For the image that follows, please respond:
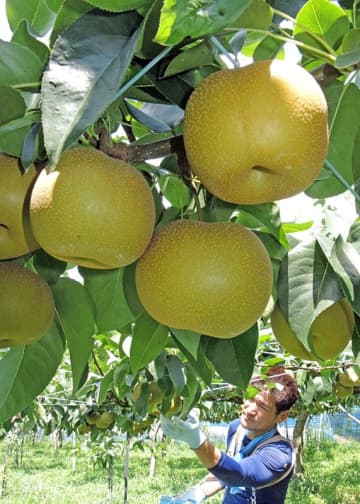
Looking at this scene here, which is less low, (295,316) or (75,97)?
(75,97)

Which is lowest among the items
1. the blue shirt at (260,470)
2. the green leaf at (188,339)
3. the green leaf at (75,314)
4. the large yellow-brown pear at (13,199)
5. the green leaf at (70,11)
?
the blue shirt at (260,470)

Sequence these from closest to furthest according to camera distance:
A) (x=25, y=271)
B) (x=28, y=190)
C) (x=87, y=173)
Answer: (x=87, y=173), (x=28, y=190), (x=25, y=271)

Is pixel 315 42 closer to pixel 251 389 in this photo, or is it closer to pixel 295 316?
pixel 295 316

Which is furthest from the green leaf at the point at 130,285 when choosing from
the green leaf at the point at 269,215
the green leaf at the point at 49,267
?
the green leaf at the point at 269,215

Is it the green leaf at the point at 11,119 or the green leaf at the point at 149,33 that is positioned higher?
Answer: the green leaf at the point at 149,33

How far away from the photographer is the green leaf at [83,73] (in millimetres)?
508

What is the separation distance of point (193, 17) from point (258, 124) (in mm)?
167

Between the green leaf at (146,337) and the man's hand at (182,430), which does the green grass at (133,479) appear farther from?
the green leaf at (146,337)

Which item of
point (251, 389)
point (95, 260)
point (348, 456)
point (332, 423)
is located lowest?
point (332, 423)

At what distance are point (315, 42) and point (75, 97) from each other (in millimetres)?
434

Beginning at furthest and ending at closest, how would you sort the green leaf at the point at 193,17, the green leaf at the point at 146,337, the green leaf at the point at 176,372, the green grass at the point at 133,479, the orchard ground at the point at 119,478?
1. the green grass at the point at 133,479
2. the orchard ground at the point at 119,478
3. the green leaf at the point at 176,372
4. the green leaf at the point at 146,337
5. the green leaf at the point at 193,17

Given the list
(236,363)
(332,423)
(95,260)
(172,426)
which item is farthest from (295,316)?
(332,423)

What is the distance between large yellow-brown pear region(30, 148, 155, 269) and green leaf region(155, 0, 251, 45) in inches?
8.8

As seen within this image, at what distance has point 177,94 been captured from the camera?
0.82m
